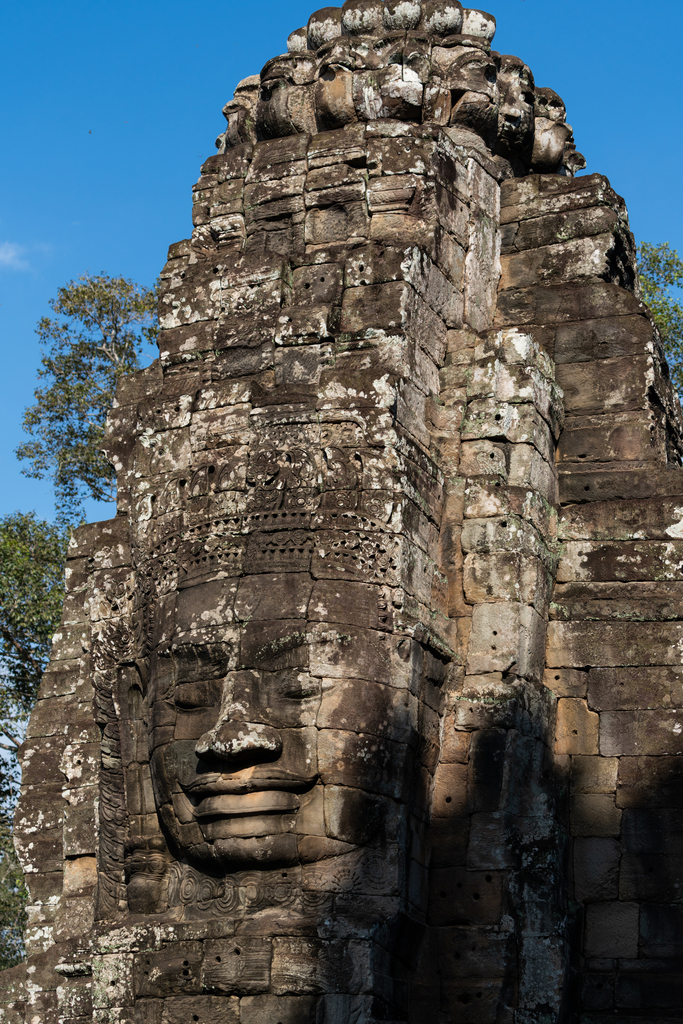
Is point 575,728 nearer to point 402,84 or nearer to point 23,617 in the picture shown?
point 402,84

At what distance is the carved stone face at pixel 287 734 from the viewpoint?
9.38 metres

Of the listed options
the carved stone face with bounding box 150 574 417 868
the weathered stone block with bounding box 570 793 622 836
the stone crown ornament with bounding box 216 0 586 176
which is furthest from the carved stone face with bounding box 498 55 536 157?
the weathered stone block with bounding box 570 793 622 836

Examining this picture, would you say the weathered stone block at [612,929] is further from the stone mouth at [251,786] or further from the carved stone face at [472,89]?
the carved stone face at [472,89]

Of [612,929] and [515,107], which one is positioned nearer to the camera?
[612,929]

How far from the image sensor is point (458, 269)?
38.3ft

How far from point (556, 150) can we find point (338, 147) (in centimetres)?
275

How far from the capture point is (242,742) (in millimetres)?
9359

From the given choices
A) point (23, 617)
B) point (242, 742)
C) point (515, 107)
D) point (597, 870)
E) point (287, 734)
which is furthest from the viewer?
point (23, 617)

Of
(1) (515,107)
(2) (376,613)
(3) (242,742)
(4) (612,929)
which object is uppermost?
(1) (515,107)

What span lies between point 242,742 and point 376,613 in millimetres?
1288

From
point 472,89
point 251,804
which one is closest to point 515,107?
point 472,89

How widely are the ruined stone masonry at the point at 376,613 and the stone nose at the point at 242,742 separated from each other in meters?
0.02

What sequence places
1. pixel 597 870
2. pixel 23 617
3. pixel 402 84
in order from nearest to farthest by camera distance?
pixel 597 870
pixel 402 84
pixel 23 617

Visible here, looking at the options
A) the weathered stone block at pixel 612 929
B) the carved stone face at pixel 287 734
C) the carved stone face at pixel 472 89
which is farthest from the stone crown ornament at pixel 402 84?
the weathered stone block at pixel 612 929
